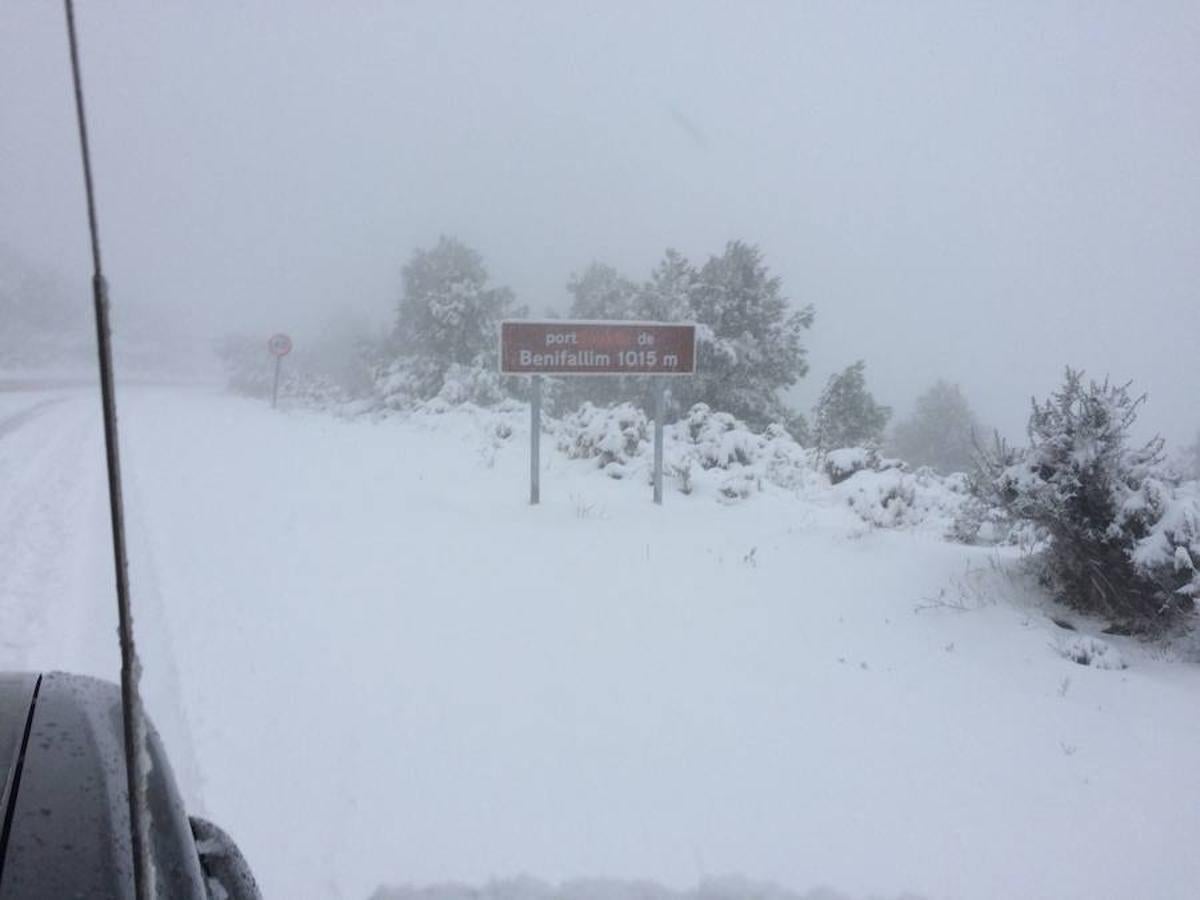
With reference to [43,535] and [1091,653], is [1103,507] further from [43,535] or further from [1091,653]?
[43,535]

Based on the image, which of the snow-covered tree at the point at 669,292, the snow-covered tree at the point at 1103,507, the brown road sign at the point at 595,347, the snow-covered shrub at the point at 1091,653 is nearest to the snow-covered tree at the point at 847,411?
the snow-covered tree at the point at 669,292

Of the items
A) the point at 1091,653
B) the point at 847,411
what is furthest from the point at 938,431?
the point at 1091,653

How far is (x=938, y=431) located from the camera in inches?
1598

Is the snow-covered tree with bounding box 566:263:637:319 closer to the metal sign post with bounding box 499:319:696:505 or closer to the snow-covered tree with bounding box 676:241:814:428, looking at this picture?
the snow-covered tree with bounding box 676:241:814:428

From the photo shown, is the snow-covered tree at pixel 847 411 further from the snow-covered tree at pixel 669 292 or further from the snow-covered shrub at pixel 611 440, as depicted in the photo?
the snow-covered shrub at pixel 611 440

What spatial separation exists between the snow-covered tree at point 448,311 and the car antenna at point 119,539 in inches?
956

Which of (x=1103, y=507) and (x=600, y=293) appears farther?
(x=600, y=293)

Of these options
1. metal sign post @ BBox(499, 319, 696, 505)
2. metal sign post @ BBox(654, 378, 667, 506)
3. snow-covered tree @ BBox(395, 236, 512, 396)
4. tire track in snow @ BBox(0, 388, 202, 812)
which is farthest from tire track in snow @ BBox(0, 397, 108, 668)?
snow-covered tree @ BBox(395, 236, 512, 396)

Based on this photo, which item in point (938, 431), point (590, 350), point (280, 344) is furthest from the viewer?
point (938, 431)

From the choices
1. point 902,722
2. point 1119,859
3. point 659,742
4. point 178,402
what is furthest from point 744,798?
point 178,402

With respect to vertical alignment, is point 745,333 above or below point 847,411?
above

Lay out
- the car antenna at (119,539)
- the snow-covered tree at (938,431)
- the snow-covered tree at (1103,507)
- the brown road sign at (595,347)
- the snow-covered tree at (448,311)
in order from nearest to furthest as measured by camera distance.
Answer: the car antenna at (119,539), the snow-covered tree at (1103,507), the brown road sign at (595,347), the snow-covered tree at (448,311), the snow-covered tree at (938,431)

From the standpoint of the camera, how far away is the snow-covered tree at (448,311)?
26703mm

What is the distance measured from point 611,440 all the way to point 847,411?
1541 cm
